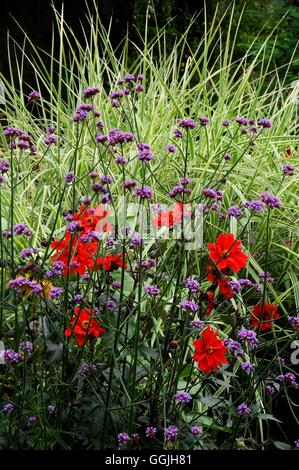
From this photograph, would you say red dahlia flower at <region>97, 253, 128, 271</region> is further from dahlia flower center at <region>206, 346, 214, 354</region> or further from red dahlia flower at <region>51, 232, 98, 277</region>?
dahlia flower center at <region>206, 346, 214, 354</region>

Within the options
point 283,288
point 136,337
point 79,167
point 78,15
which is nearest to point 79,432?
point 136,337

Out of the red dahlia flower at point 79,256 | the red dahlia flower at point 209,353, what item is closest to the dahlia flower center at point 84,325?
the red dahlia flower at point 79,256

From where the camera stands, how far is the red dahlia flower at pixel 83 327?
185 cm

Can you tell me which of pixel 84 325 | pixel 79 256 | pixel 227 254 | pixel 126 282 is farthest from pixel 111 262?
pixel 126 282

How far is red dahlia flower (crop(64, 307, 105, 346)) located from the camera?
1849 millimetres

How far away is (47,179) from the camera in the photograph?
340cm

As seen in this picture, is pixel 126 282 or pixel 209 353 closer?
pixel 209 353

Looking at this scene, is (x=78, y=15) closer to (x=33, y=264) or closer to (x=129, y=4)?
(x=129, y=4)

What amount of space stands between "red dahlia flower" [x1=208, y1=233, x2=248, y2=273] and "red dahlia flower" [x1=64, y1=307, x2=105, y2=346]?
14.2 inches

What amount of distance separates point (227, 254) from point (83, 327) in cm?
43

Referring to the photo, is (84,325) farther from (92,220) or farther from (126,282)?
(126,282)

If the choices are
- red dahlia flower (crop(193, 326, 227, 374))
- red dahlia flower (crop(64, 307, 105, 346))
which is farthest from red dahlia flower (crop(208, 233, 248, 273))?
red dahlia flower (crop(64, 307, 105, 346))

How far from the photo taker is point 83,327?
6.10 ft
